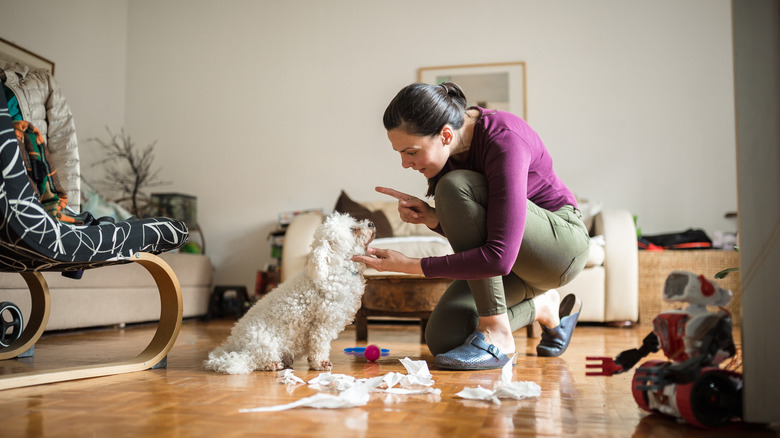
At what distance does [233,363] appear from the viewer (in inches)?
67.7

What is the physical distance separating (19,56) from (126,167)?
1372mm

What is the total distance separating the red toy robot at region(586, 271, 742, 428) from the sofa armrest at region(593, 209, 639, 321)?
2645 millimetres

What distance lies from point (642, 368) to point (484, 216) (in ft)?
2.22

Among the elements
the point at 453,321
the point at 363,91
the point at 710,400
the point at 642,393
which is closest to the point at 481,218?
the point at 453,321

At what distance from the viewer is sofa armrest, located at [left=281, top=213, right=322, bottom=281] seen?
3.90 m

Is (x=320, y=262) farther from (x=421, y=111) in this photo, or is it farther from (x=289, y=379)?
(x=421, y=111)

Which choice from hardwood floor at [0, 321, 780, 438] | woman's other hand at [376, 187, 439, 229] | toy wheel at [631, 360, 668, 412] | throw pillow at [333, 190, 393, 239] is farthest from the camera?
throw pillow at [333, 190, 393, 239]

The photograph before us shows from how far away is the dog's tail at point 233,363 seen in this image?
5.64 feet

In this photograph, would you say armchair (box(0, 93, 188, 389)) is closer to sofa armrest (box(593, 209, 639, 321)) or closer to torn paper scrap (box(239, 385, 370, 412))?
torn paper scrap (box(239, 385, 370, 412))

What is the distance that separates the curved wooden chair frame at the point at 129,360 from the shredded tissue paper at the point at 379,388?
0.44 m

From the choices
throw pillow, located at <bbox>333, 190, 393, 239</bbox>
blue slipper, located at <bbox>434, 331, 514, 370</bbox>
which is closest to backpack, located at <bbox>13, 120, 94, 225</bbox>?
blue slipper, located at <bbox>434, 331, 514, 370</bbox>

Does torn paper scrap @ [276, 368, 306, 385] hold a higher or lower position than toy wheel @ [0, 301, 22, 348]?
lower

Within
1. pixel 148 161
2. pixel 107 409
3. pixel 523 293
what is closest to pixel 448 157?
pixel 523 293

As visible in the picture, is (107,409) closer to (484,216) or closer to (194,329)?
(484,216)
